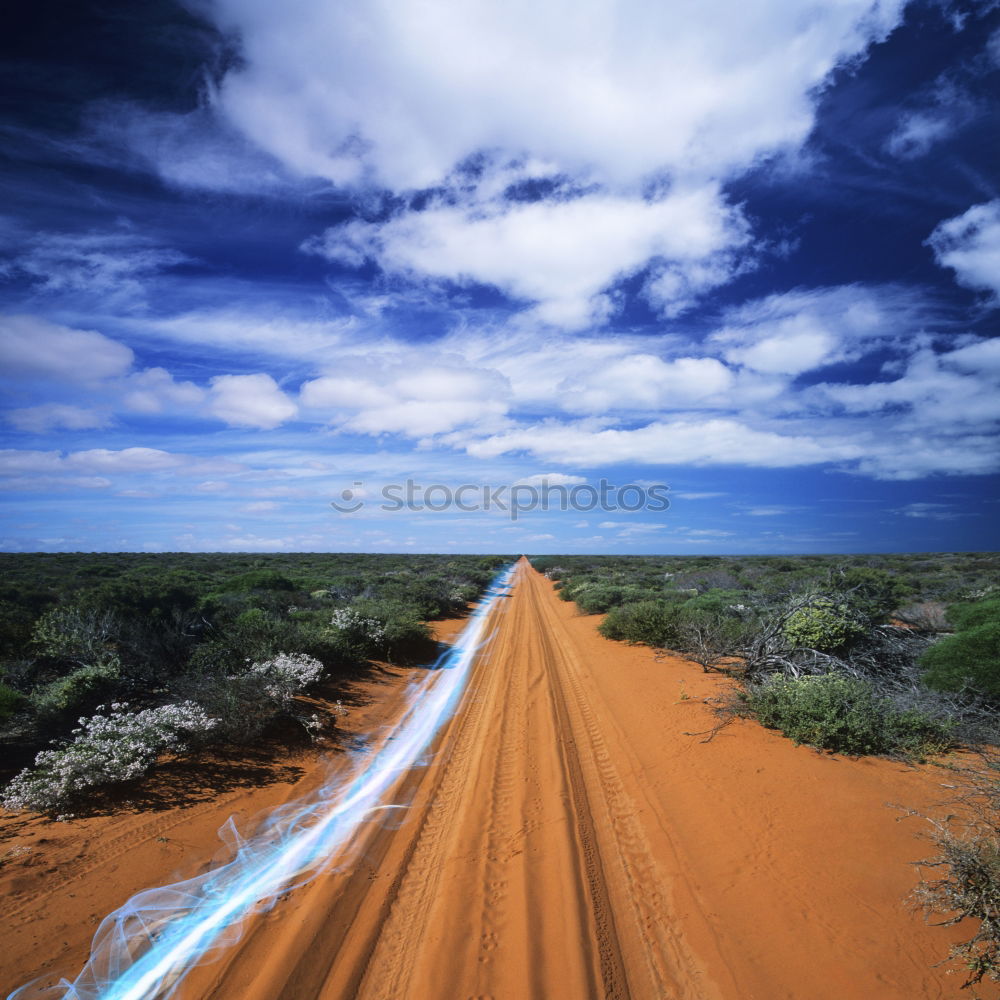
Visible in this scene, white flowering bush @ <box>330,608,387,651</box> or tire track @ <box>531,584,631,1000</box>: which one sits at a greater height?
white flowering bush @ <box>330,608,387,651</box>

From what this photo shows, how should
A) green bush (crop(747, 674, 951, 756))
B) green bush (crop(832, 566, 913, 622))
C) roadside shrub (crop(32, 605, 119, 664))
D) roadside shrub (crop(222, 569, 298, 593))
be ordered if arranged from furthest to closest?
roadside shrub (crop(222, 569, 298, 593)) < green bush (crop(832, 566, 913, 622)) < roadside shrub (crop(32, 605, 119, 664)) < green bush (crop(747, 674, 951, 756))

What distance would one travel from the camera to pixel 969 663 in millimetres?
7969

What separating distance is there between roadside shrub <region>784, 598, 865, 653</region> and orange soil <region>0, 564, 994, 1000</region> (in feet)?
10.1

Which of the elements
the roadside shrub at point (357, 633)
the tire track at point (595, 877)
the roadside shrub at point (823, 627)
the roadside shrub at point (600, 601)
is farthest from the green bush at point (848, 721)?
the roadside shrub at point (600, 601)

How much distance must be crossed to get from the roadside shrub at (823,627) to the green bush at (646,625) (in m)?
3.74

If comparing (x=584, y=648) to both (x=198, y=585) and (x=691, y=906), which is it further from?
(x=198, y=585)

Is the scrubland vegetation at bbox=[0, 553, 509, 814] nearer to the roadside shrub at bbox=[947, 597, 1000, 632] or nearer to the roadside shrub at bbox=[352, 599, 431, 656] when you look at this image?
A: the roadside shrub at bbox=[352, 599, 431, 656]

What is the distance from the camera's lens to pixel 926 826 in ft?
16.7

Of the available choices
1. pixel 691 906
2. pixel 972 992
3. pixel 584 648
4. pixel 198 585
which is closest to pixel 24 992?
pixel 691 906

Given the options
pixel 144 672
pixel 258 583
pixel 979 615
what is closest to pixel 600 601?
pixel 979 615

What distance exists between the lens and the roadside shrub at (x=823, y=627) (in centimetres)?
959

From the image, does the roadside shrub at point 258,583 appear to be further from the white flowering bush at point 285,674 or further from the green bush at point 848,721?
the green bush at point 848,721

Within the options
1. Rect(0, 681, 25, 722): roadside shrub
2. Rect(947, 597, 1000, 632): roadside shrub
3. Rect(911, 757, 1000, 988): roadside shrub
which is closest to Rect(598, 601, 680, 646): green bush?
Rect(947, 597, 1000, 632): roadside shrub

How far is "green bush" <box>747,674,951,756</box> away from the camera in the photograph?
6.84 meters
